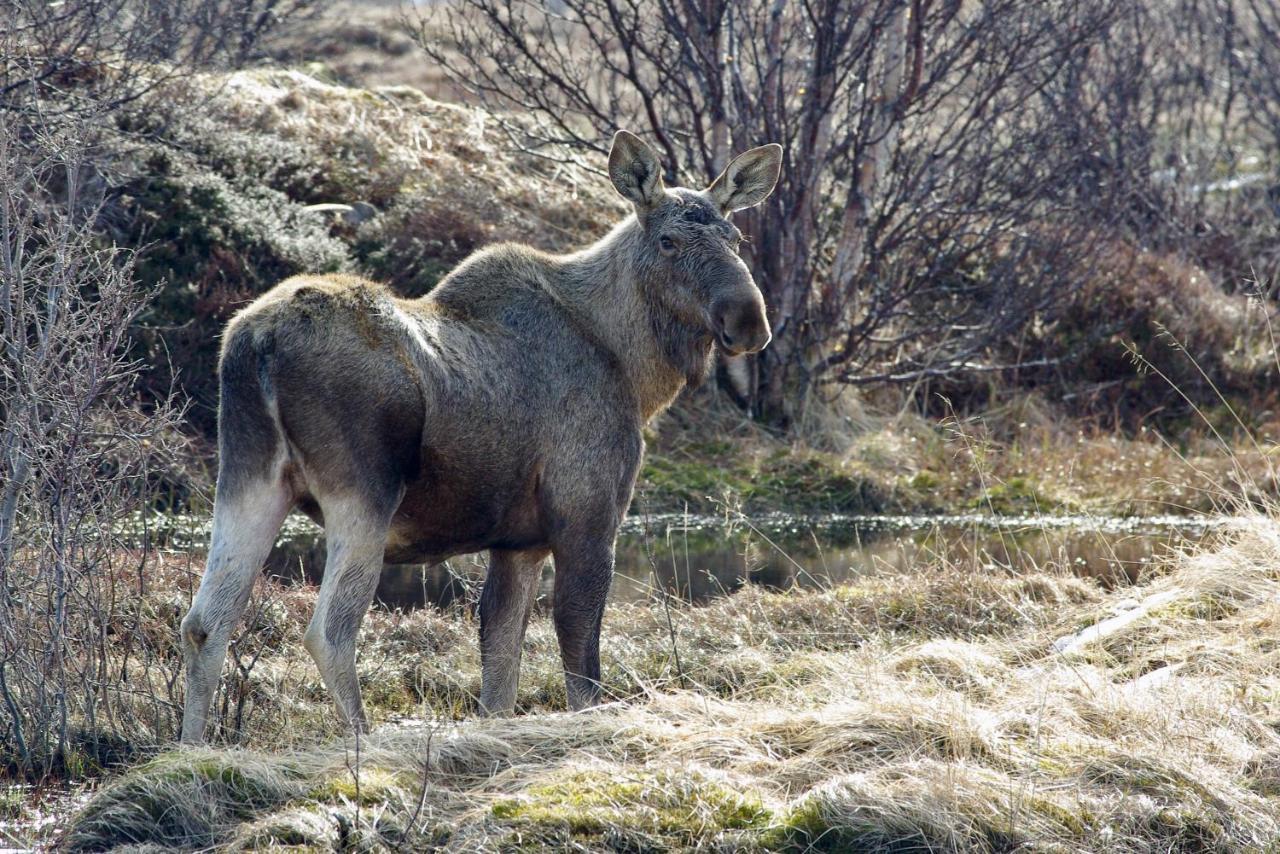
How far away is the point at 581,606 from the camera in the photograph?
675 centimetres

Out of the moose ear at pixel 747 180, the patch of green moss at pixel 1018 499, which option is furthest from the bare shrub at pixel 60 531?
the patch of green moss at pixel 1018 499

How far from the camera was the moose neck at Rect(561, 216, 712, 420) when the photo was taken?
7.17 m

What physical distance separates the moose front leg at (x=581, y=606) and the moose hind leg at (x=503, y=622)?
31 cm

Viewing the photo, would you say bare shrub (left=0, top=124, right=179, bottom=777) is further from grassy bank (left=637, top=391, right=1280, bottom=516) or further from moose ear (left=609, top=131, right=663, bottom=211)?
grassy bank (left=637, top=391, right=1280, bottom=516)

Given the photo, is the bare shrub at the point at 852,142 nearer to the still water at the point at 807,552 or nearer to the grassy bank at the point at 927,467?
the grassy bank at the point at 927,467

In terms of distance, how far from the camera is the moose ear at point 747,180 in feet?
24.7

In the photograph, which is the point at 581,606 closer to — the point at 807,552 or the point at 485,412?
the point at 485,412

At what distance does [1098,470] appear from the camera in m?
15.0

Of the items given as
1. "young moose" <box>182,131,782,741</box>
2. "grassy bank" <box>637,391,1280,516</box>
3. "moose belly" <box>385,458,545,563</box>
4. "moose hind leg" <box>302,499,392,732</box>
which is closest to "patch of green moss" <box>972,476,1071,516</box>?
"grassy bank" <box>637,391,1280,516</box>

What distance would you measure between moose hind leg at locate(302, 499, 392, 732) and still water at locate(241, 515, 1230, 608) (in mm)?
3063

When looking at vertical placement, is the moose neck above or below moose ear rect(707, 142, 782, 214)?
below

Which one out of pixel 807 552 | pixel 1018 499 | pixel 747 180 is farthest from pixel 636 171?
pixel 1018 499

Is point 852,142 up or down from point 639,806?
up

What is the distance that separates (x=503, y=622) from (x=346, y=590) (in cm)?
125
